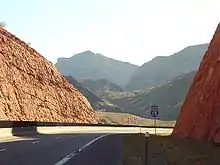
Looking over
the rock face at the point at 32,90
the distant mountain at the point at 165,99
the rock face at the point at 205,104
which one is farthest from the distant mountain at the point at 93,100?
the rock face at the point at 205,104

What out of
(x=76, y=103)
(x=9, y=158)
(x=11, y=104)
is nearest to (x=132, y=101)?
(x=76, y=103)

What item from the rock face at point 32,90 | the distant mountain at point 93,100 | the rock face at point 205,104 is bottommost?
the rock face at point 205,104

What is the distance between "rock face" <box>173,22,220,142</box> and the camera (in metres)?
24.2

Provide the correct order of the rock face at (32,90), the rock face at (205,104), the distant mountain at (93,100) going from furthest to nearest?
the distant mountain at (93,100)
the rock face at (32,90)
the rock face at (205,104)

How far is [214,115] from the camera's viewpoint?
2386 centimetres

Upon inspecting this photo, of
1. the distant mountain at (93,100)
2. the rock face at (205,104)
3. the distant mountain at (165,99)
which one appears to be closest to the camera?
the rock face at (205,104)

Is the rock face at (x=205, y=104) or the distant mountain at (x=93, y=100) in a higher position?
the distant mountain at (x=93, y=100)

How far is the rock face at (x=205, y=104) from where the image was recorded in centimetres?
2417

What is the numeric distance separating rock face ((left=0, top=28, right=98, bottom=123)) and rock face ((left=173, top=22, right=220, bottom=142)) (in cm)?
3115

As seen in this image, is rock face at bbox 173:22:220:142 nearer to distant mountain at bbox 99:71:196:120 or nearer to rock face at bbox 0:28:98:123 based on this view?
rock face at bbox 0:28:98:123

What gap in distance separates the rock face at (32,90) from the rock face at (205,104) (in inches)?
1226

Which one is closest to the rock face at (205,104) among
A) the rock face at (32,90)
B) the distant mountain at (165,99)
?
the rock face at (32,90)

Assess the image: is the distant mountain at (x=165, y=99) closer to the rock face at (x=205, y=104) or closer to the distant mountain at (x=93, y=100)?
the distant mountain at (x=93, y=100)

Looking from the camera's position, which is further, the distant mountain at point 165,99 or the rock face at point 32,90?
the distant mountain at point 165,99
